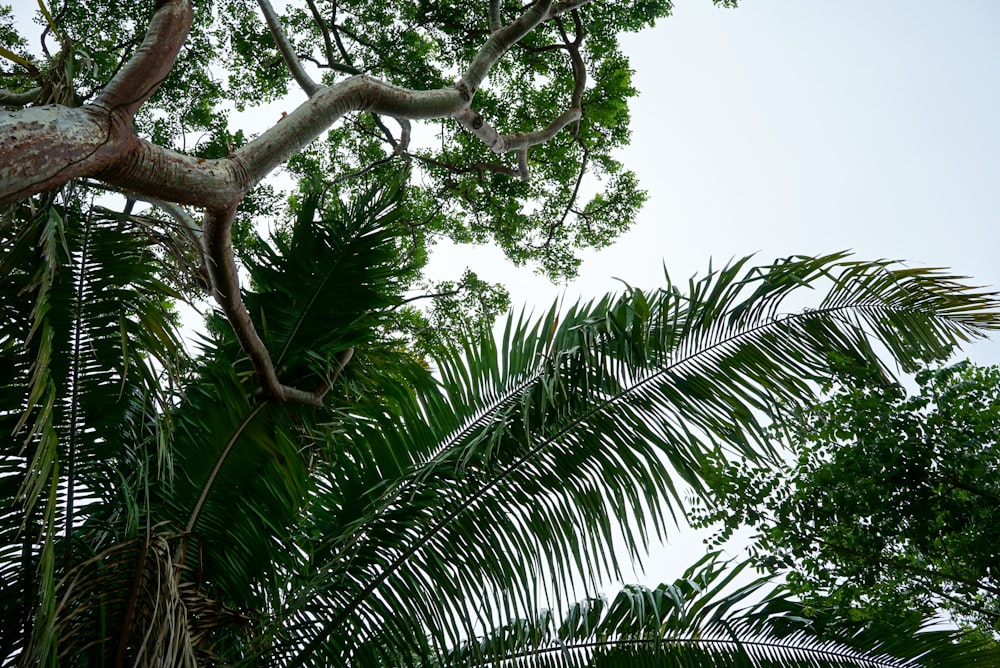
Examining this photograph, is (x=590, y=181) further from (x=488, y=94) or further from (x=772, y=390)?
(x=772, y=390)

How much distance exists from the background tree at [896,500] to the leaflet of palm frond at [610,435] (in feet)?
0.50

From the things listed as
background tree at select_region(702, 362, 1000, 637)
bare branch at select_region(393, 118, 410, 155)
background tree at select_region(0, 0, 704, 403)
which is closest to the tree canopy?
background tree at select_region(702, 362, 1000, 637)

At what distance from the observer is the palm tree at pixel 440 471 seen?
2771 mm

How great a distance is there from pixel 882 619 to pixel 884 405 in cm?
76

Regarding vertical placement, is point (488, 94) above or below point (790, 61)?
below

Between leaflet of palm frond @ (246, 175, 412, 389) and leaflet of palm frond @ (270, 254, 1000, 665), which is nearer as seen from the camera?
leaflet of palm frond @ (270, 254, 1000, 665)

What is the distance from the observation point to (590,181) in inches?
401

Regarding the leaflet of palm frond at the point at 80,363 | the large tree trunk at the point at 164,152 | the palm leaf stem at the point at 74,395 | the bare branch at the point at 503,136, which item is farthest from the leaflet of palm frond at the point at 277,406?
the bare branch at the point at 503,136

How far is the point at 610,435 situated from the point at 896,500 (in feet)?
3.52

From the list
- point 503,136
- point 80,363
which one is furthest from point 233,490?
point 503,136

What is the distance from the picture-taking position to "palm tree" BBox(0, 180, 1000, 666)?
277cm

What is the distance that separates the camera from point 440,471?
2.97 metres

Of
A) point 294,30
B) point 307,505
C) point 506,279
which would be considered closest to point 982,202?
point 506,279

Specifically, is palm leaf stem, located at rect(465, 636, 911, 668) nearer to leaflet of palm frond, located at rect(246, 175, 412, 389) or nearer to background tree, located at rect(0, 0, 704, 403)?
leaflet of palm frond, located at rect(246, 175, 412, 389)
